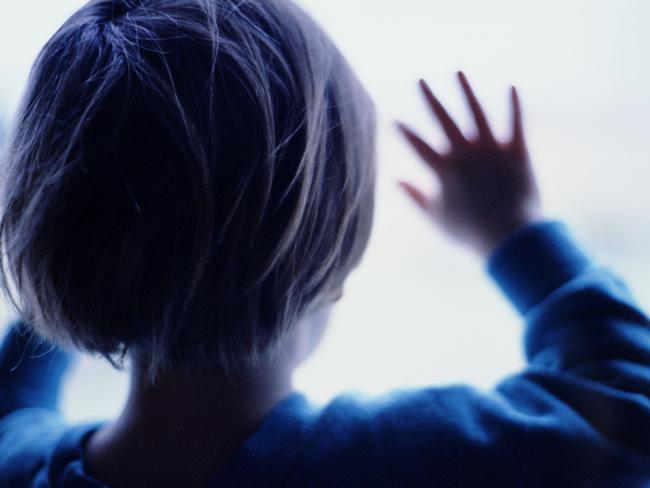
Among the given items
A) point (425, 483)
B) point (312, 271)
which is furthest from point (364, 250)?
point (425, 483)

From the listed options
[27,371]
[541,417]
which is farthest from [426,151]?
[27,371]

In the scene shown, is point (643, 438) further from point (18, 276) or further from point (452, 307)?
point (18, 276)

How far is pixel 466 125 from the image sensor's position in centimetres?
59

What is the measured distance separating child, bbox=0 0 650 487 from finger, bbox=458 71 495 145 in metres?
0.09

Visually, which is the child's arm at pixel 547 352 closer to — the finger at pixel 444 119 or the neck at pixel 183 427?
the finger at pixel 444 119

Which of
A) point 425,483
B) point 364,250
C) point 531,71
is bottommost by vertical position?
point 425,483

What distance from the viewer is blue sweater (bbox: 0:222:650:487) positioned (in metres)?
0.46

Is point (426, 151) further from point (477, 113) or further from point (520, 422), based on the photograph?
point (520, 422)

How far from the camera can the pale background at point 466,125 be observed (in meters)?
0.57

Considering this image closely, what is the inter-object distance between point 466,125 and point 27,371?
46 centimetres

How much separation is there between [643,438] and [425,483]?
153 mm

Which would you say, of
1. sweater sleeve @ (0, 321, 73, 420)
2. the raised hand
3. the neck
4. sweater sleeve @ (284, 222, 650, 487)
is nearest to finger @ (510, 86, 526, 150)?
the raised hand

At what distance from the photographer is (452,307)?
63 cm

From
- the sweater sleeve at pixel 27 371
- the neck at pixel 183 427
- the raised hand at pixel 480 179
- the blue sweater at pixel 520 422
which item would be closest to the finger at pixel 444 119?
the raised hand at pixel 480 179
